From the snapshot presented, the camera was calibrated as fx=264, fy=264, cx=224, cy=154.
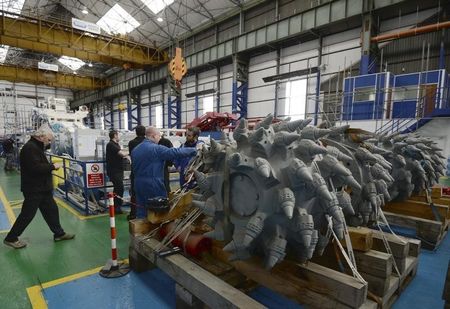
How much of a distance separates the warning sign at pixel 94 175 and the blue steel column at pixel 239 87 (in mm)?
10766

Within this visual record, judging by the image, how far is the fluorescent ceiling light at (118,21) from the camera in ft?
56.1

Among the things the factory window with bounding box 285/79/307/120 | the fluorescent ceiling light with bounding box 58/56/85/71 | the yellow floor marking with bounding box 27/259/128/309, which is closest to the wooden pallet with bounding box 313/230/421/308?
the yellow floor marking with bounding box 27/259/128/309

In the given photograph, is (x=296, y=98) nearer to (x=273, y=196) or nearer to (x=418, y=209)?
(x=418, y=209)

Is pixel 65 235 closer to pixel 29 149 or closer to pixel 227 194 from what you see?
pixel 29 149

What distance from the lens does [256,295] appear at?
2715mm

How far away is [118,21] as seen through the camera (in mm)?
17984

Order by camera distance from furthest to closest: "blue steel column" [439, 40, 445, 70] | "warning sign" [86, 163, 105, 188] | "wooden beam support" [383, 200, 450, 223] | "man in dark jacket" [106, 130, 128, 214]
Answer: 1. "blue steel column" [439, 40, 445, 70]
2. "warning sign" [86, 163, 105, 188]
3. "man in dark jacket" [106, 130, 128, 214]
4. "wooden beam support" [383, 200, 450, 223]

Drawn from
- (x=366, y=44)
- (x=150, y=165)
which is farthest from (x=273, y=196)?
(x=366, y=44)

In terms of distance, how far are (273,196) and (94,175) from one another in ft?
15.1

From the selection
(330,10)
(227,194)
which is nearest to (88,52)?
(330,10)

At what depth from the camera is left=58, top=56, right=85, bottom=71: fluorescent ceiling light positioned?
23319 millimetres

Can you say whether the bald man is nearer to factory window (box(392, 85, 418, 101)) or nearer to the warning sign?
the warning sign

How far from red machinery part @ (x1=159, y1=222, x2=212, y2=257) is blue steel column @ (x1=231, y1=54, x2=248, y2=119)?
13.0 m

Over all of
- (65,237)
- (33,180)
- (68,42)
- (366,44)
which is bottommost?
(65,237)
